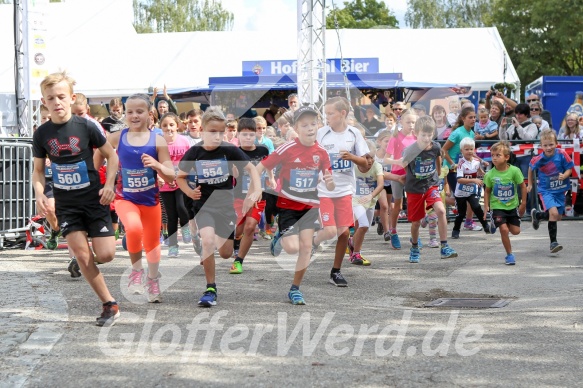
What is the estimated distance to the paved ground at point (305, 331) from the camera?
5.12 meters

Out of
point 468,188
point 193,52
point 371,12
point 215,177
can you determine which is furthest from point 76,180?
point 371,12

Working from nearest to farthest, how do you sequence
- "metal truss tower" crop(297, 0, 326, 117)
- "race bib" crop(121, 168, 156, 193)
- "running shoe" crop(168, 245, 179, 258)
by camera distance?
"race bib" crop(121, 168, 156, 193) < "running shoe" crop(168, 245, 179, 258) < "metal truss tower" crop(297, 0, 326, 117)

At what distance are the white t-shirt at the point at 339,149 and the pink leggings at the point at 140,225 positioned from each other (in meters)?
1.87

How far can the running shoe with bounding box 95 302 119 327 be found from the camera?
659 centimetres

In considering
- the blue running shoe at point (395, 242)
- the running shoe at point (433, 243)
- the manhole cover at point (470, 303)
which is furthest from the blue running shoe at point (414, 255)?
the manhole cover at point (470, 303)

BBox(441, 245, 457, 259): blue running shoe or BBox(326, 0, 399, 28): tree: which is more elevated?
BBox(326, 0, 399, 28): tree

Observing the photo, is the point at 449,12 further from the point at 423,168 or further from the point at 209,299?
the point at 209,299

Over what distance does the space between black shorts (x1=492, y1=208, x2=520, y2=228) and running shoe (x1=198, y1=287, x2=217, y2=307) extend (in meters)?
4.43

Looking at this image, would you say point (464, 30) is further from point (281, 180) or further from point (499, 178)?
point (281, 180)

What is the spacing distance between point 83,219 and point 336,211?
2.87m

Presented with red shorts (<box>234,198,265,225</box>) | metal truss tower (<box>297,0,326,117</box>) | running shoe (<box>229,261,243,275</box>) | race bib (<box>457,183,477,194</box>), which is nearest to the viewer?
running shoe (<box>229,261,243,275</box>)

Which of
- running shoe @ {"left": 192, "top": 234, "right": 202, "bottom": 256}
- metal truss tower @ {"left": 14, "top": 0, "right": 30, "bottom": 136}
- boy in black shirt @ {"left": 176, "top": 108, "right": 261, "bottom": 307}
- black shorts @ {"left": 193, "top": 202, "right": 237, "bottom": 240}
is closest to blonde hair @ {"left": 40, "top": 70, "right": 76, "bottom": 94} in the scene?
boy in black shirt @ {"left": 176, "top": 108, "right": 261, "bottom": 307}

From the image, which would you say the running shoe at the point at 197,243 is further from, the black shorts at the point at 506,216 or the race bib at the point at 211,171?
the black shorts at the point at 506,216

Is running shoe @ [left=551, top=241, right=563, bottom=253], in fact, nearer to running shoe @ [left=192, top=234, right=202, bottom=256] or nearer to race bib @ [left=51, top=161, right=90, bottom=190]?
running shoe @ [left=192, top=234, right=202, bottom=256]
